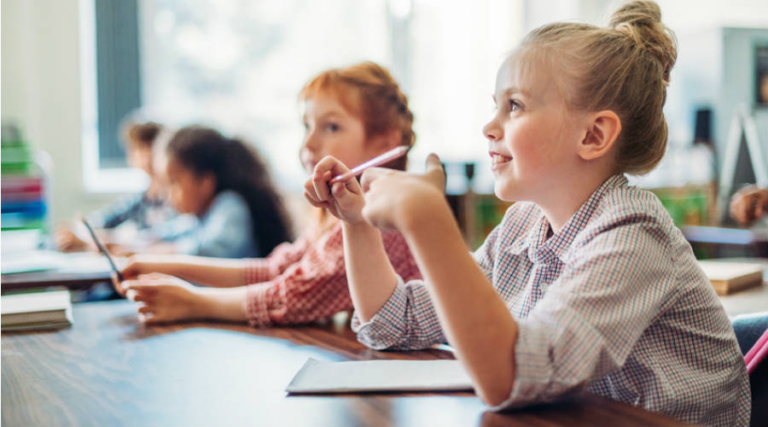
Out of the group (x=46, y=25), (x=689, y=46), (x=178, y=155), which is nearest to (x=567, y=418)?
(x=178, y=155)

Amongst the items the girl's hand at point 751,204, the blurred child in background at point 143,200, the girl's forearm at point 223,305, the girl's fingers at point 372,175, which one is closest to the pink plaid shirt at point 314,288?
the girl's forearm at point 223,305

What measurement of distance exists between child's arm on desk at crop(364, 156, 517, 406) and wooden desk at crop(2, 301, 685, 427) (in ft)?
0.18

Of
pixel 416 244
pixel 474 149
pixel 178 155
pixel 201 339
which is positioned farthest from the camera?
pixel 474 149

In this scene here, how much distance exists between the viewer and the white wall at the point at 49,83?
12.9 feet

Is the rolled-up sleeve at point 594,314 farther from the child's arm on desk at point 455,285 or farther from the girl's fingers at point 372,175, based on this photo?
the girl's fingers at point 372,175

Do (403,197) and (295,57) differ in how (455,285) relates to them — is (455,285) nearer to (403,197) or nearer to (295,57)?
(403,197)

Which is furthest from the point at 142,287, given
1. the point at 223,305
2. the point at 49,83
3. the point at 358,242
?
the point at 49,83

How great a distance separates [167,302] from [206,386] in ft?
1.44

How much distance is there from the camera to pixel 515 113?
0.87m

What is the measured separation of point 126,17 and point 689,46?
3456mm

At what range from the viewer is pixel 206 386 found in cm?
84

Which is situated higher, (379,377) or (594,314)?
(594,314)

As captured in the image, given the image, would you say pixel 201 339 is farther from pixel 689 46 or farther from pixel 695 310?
pixel 689 46

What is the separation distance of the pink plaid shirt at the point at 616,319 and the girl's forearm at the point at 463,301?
2 centimetres
